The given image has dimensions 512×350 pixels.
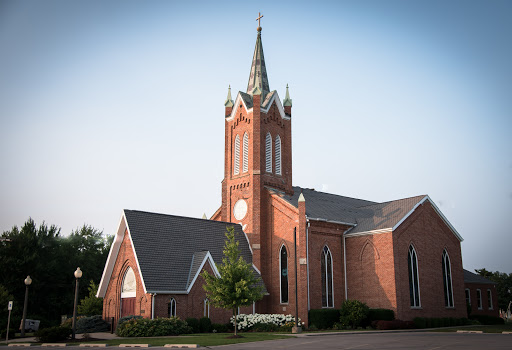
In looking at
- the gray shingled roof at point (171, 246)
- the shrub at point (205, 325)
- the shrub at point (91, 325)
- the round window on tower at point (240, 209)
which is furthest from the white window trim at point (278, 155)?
the shrub at point (91, 325)

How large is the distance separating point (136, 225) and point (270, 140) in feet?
47.8

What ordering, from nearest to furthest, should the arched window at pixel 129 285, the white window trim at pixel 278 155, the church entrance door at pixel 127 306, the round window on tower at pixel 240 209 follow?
the church entrance door at pixel 127 306
the arched window at pixel 129 285
the round window on tower at pixel 240 209
the white window trim at pixel 278 155

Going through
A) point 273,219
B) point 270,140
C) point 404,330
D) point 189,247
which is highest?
point 270,140

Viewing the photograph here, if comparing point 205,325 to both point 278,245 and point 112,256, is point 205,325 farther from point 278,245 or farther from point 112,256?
point 278,245

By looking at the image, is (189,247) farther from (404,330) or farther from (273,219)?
(404,330)

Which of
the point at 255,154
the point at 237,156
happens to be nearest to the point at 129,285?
the point at 255,154

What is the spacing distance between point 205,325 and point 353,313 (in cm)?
1061

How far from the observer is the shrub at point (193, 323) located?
31750mm

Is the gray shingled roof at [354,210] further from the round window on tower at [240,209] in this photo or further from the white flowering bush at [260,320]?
the white flowering bush at [260,320]

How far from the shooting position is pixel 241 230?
1636 inches

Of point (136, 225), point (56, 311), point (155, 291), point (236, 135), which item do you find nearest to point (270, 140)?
point (236, 135)

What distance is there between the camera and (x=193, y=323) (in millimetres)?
31938

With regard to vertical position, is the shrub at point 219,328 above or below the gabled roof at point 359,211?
below

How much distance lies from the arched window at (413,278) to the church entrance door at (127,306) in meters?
21.1
